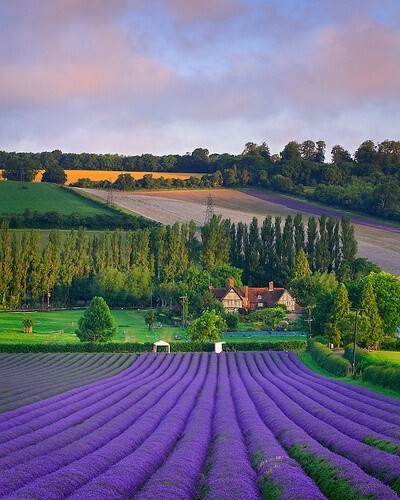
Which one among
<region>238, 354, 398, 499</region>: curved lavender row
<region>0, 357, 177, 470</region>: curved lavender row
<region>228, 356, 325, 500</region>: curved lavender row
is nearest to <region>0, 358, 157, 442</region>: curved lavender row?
<region>0, 357, 177, 470</region>: curved lavender row

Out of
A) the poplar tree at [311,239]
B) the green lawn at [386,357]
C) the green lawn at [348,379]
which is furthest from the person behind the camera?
the poplar tree at [311,239]

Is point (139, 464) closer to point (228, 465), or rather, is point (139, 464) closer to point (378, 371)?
point (228, 465)

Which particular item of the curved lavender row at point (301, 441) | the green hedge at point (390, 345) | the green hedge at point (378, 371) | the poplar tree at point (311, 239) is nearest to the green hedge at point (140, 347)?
the green hedge at point (390, 345)

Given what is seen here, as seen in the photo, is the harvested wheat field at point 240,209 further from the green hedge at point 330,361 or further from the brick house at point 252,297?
the green hedge at point 330,361

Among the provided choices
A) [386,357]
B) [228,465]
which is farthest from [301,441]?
[386,357]

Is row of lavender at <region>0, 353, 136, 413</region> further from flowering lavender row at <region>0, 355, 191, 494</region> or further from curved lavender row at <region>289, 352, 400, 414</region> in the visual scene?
curved lavender row at <region>289, 352, 400, 414</region>

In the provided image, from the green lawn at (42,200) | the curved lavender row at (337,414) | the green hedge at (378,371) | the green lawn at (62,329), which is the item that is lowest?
the green lawn at (62,329)
